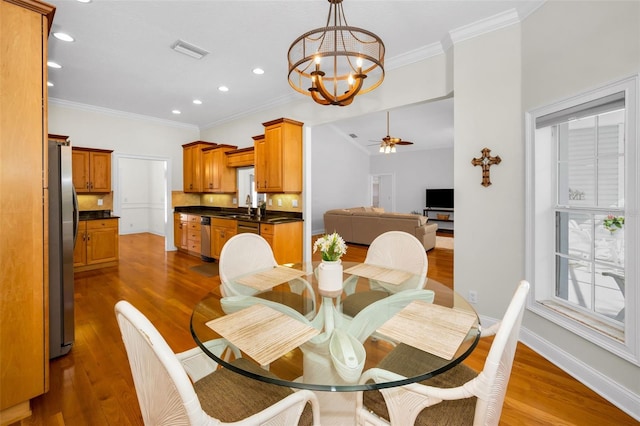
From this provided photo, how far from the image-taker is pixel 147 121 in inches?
236

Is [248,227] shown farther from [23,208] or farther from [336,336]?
[336,336]

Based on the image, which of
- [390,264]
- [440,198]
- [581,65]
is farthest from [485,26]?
[440,198]

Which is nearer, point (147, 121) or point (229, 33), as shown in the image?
point (229, 33)

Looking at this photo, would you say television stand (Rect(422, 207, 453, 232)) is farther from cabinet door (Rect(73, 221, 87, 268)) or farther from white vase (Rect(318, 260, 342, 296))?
cabinet door (Rect(73, 221, 87, 268))

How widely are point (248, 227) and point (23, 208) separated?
301cm

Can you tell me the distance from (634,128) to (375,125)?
683cm

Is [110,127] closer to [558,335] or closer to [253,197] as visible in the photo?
[253,197]

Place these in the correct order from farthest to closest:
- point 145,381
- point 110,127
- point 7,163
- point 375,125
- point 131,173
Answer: point 131,173
point 375,125
point 110,127
point 7,163
point 145,381

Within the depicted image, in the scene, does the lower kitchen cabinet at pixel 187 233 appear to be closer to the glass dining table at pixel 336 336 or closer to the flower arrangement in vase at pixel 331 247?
the glass dining table at pixel 336 336

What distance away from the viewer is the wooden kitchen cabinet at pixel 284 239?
14.0ft

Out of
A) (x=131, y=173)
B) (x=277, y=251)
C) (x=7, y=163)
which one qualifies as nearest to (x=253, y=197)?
(x=277, y=251)

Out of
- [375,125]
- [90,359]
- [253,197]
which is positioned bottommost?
[90,359]

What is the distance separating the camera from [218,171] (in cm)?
591

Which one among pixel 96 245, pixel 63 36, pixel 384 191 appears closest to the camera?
pixel 63 36
